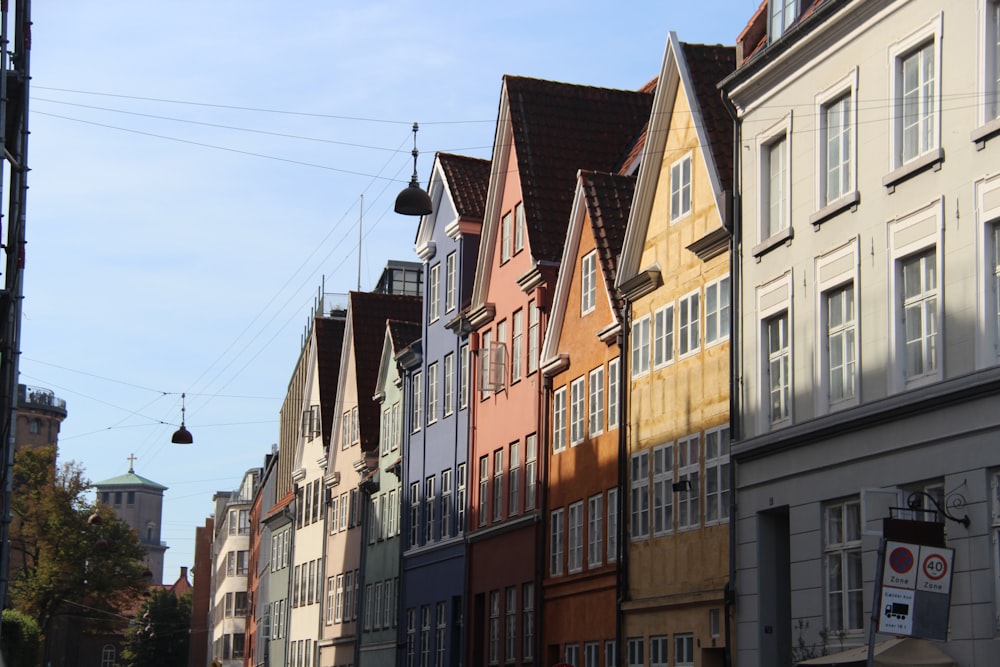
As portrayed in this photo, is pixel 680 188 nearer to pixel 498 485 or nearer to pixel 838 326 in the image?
pixel 838 326

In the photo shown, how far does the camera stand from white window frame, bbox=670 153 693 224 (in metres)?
33.8

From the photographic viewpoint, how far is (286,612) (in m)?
77.8

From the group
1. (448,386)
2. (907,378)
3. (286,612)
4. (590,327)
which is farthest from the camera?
(286,612)

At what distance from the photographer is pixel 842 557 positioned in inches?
1037

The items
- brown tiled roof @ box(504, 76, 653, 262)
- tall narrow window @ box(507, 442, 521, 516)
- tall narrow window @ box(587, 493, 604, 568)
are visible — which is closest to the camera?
tall narrow window @ box(587, 493, 604, 568)

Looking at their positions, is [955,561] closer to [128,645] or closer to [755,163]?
[755,163]

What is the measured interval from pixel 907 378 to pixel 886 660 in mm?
4054

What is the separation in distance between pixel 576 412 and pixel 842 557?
14.6 meters

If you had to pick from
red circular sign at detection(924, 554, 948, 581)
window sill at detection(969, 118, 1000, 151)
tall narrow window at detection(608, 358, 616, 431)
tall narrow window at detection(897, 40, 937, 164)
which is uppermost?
tall narrow window at detection(897, 40, 937, 164)

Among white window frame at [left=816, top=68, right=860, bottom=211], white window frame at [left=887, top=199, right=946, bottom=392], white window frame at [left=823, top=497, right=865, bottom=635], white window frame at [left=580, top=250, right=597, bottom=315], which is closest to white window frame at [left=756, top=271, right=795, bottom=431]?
white window frame at [left=816, top=68, right=860, bottom=211]

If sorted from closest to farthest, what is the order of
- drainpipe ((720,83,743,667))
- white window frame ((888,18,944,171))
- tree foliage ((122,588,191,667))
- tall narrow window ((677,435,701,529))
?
white window frame ((888,18,944,171)), drainpipe ((720,83,743,667)), tall narrow window ((677,435,701,529)), tree foliage ((122,588,191,667))

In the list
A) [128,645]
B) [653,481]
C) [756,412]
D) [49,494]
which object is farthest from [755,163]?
[128,645]

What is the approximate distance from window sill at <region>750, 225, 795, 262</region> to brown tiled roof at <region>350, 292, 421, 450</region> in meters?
35.4

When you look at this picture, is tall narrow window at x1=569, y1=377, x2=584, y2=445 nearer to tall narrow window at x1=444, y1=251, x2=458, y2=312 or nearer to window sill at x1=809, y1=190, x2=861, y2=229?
tall narrow window at x1=444, y1=251, x2=458, y2=312
